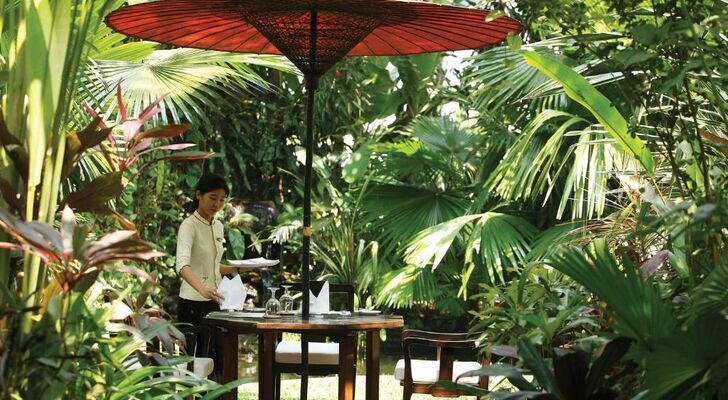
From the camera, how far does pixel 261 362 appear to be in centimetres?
509

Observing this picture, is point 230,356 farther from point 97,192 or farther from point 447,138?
point 447,138

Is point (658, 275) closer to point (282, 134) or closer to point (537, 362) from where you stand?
point (537, 362)

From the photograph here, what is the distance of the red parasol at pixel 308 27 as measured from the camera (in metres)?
4.39

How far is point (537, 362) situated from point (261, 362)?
9.17 feet

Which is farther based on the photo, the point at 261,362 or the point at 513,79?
the point at 513,79

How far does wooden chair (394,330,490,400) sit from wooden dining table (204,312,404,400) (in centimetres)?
14

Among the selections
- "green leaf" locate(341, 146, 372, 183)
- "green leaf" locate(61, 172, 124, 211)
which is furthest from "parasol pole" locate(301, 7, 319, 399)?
"green leaf" locate(341, 146, 372, 183)

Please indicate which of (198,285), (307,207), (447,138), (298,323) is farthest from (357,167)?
(298,323)

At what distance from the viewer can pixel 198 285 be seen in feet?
17.4

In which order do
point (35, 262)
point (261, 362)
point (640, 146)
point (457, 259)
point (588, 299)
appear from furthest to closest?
1. point (457, 259)
2. point (261, 362)
3. point (588, 299)
4. point (640, 146)
5. point (35, 262)

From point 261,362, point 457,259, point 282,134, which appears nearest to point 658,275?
point 261,362

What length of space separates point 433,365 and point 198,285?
122 centimetres

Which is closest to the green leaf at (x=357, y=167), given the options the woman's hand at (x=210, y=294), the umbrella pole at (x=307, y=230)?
the woman's hand at (x=210, y=294)

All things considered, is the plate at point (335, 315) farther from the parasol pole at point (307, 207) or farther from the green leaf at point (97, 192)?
the green leaf at point (97, 192)
